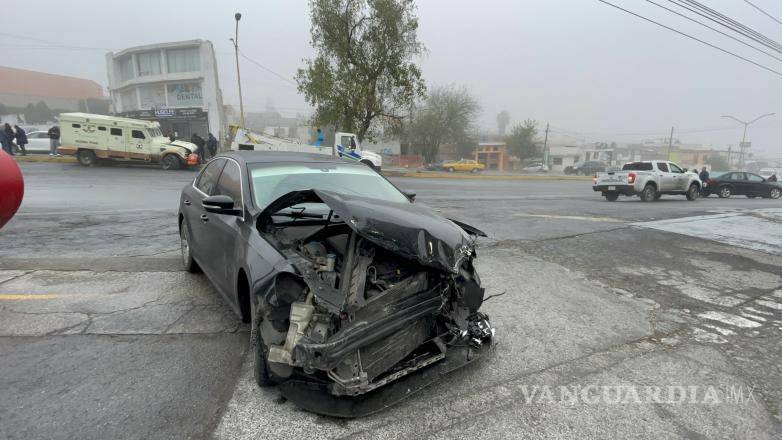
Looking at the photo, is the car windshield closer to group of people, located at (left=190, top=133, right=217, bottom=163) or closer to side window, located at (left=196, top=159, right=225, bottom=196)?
side window, located at (left=196, top=159, right=225, bottom=196)

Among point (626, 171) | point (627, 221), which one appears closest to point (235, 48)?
point (626, 171)

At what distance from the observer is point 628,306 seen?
4.79 m

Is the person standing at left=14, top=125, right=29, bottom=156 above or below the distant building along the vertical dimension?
below

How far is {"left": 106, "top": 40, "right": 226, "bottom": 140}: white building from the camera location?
40000 millimetres

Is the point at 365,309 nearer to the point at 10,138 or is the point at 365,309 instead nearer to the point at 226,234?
the point at 226,234

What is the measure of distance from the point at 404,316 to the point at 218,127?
4190 cm

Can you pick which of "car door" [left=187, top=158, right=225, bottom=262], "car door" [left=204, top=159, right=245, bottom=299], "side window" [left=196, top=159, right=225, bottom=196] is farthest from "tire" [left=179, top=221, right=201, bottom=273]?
"car door" [left=204, top=159, right=245, bottom=299]

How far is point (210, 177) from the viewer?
495cm

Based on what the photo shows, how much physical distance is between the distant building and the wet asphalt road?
95.2m

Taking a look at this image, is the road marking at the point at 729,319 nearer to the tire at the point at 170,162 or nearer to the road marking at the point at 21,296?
the road marking at the point at 21,296

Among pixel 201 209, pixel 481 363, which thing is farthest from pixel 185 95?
pixel 481 363

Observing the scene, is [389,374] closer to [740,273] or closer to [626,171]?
[740,273]

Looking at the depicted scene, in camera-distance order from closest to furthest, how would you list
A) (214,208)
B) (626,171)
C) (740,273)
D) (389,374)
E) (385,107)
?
(389,374) → (214,208) → (740,273) → (626,171) → (385,107)

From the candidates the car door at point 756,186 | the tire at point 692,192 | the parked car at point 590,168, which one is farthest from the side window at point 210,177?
the parked car at point 590,168
